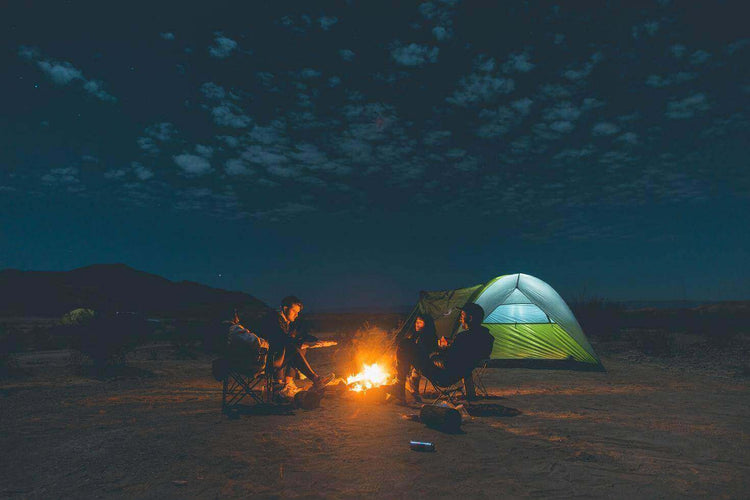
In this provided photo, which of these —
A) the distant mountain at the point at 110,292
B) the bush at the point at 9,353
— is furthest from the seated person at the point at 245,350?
the distant mountain at the point at 110,292

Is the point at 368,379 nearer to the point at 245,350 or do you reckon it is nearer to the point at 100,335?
the point at 245,350

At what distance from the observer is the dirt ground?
148 inches

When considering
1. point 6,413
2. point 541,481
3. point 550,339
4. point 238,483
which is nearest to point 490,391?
point 550,339

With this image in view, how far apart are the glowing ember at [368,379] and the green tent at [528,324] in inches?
106

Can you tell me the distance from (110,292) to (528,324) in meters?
114

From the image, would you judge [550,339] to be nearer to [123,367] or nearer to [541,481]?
[541,481]

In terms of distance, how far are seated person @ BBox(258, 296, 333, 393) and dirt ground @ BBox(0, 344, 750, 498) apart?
79cm

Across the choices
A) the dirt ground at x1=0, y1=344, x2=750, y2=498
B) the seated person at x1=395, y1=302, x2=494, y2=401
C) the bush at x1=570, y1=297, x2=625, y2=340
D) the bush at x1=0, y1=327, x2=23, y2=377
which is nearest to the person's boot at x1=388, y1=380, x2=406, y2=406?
the seated person at x1=395, y1=302, x2=494, y2=401

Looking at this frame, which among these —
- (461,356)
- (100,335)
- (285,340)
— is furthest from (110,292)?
(461,356)

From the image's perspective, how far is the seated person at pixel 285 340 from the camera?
22.3 feet

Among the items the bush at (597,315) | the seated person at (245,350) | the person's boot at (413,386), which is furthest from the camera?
the bush at (597,315)

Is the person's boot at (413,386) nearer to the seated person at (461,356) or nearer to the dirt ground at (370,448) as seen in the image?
the seated person at (461,356)

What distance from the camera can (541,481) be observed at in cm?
385

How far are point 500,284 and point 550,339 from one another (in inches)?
74.1
